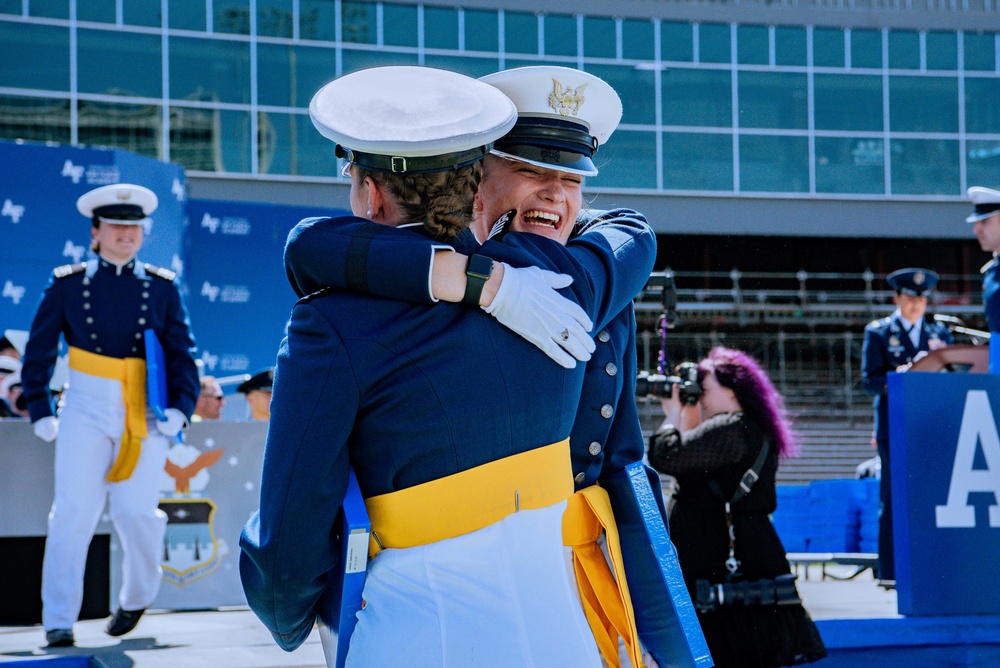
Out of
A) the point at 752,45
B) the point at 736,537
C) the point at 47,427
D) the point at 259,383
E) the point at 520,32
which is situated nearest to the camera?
the point at 736,537

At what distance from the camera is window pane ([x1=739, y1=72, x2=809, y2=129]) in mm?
28469

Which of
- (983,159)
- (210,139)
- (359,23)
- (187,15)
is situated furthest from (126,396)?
(983,159)

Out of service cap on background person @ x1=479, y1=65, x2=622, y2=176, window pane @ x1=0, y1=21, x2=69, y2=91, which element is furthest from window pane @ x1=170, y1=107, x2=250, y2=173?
service cap on background person @ x1=479, y1=65, x2=622, y2=176

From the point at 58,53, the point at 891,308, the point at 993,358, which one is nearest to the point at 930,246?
the point at 891,308

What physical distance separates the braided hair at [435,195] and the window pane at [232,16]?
23.9 m

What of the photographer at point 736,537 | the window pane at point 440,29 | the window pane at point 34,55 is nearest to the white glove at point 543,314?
the photographer at point 736,537

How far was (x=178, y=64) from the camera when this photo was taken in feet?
80.0

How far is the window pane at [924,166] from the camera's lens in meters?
29.2

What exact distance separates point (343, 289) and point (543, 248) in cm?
40

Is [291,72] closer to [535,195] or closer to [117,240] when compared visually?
[117,240]

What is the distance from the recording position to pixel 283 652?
→ 5.32 meters

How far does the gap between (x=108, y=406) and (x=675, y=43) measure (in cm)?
2388

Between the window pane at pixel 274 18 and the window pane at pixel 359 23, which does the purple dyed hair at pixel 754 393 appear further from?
the window pane at pixel 359 23

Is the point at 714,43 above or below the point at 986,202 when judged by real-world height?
above
